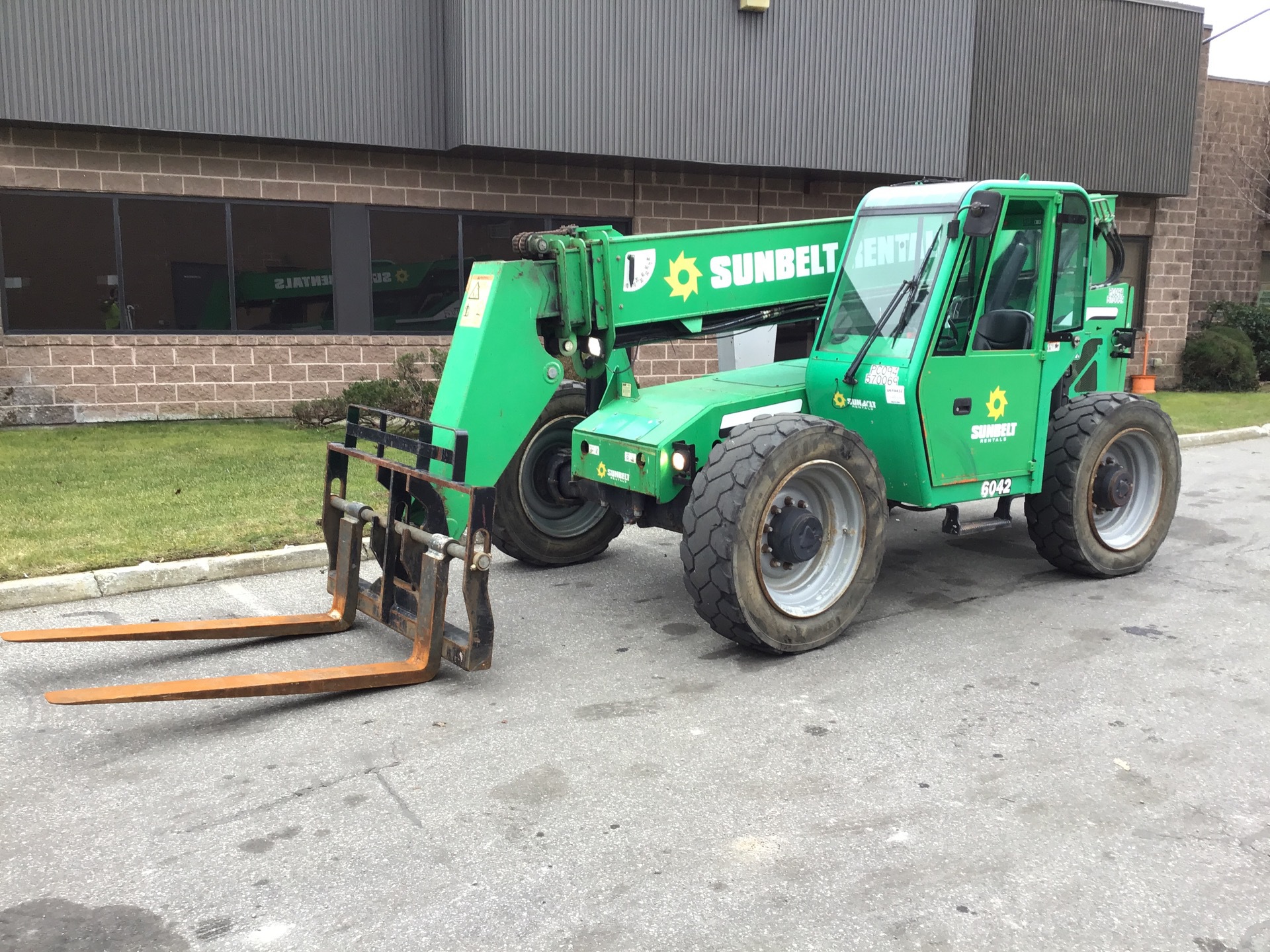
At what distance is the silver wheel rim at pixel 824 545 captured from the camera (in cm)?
575

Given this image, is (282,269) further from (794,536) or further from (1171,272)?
(1171,272)

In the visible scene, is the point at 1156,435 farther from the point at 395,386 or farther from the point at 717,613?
the point at 395,386

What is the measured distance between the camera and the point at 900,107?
1556 centimetres

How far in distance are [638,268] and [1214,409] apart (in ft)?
45.7

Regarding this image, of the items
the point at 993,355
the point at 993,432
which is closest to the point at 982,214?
the point at 993,355

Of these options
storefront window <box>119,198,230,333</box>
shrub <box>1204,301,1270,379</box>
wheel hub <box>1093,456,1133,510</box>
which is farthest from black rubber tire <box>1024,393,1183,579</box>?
shrub <box>1204,301,1270,379</box>

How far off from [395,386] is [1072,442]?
8368 mm

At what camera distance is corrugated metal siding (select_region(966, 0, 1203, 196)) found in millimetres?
17516

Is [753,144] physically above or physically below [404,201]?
above

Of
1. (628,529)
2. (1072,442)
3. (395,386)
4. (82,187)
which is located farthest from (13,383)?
(1072,442)

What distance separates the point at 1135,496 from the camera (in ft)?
24.3

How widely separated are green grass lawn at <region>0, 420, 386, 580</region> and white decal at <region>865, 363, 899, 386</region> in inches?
161

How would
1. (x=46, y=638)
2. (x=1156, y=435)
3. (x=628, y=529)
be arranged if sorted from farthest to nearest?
(x=628, y=529)
(x=1156, y=435)
(x=46, y=638)

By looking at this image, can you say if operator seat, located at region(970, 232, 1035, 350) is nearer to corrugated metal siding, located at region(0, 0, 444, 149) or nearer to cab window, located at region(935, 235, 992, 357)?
cab window, located at region(935, 235, 992, 357)
